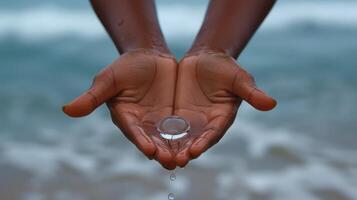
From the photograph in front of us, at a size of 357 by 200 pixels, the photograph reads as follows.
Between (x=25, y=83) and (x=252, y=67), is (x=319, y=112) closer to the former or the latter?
(x=252, y=67)

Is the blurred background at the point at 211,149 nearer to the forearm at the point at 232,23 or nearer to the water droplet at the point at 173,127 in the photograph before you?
the forearm at the point at 232,23

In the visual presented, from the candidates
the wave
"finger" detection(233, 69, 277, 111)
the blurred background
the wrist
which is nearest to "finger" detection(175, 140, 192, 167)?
"finger" detection(233, 69, 277, 111)

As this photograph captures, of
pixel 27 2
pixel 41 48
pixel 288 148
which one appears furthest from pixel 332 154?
pixel 27 2

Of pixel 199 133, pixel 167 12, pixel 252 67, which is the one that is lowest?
pixel 167 12

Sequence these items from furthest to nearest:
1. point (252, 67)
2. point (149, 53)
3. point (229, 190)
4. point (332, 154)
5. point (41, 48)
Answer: point (41, 48) → point (252, 67) → point (332, 154) → point (229, 190) → point (149, 53)

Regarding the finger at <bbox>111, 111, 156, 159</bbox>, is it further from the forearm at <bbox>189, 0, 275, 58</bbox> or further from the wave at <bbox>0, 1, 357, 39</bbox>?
the wave at <bbox>0, 1, 357, 39</bbox>

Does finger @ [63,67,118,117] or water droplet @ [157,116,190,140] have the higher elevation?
finger @ [63,67,118,117]

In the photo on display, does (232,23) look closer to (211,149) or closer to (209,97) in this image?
(209,97)
